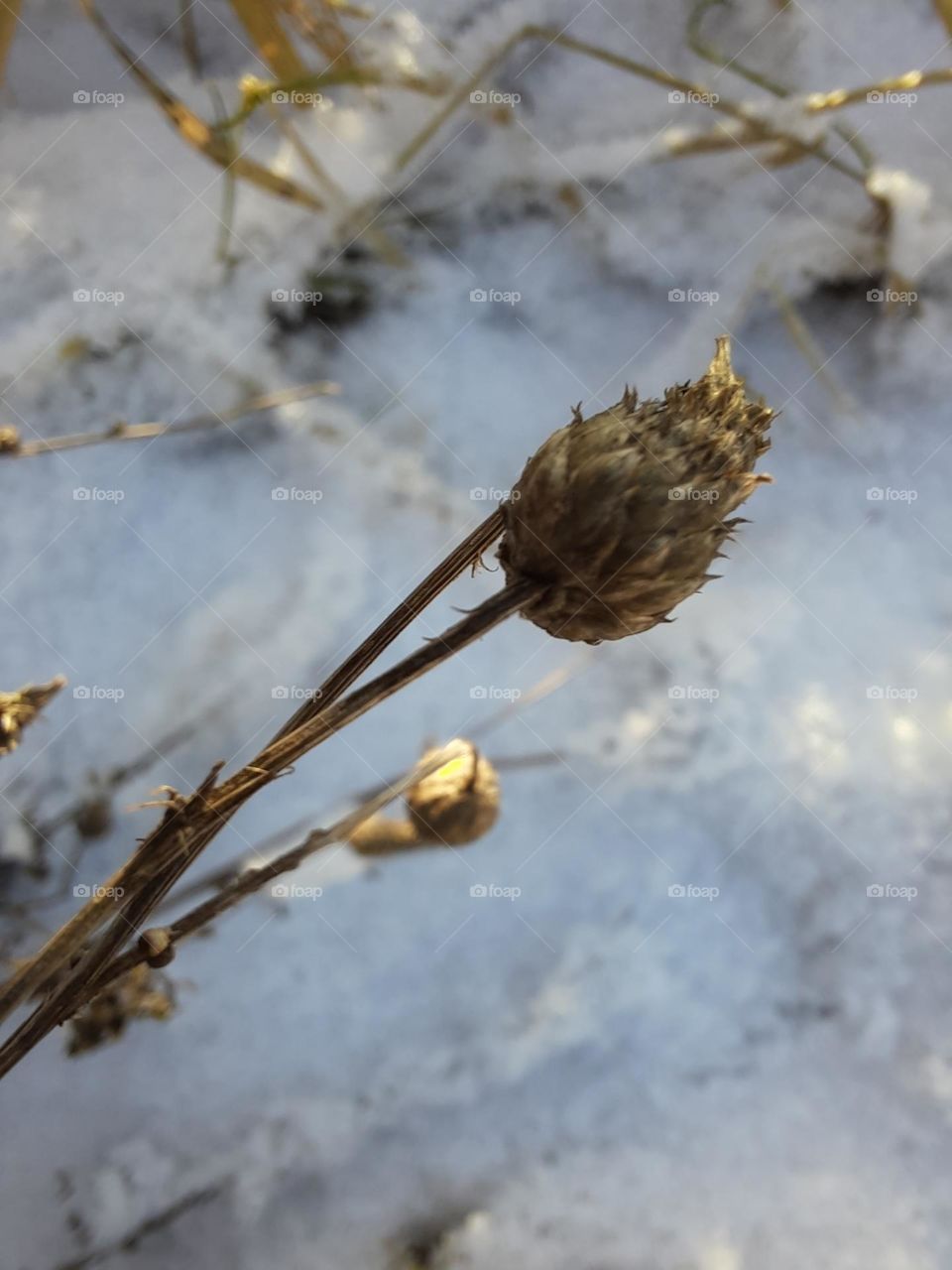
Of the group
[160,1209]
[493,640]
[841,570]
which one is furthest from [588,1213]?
[841,570]

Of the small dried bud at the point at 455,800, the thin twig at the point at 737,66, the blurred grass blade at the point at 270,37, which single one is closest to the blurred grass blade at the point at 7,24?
the blurred grass blade at the point at 270,37

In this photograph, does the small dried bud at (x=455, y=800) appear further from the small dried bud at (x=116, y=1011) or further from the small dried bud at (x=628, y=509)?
the small dried bud at (x=628, y=509)

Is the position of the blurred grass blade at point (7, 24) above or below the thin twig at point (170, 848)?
above

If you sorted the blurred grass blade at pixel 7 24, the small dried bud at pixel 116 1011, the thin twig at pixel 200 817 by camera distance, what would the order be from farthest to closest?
the blurred grass blade at pixel 7 24 → the small dried bud at pixel 116 1011 → the thin twig at pixel 200 817

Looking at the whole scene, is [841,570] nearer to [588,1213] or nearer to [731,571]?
[731,571]

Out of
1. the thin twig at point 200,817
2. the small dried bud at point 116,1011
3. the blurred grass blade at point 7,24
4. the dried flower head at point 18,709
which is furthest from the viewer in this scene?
the blurred grass blade at point 7,24

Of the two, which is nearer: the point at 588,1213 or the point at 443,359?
the point at 588,1213

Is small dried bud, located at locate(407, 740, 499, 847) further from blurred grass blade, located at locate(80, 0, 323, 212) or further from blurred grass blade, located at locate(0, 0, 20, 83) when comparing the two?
blurred grass blade, located at locate(0, 0, 20, 83)

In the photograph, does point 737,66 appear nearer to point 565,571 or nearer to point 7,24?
point 7,24
